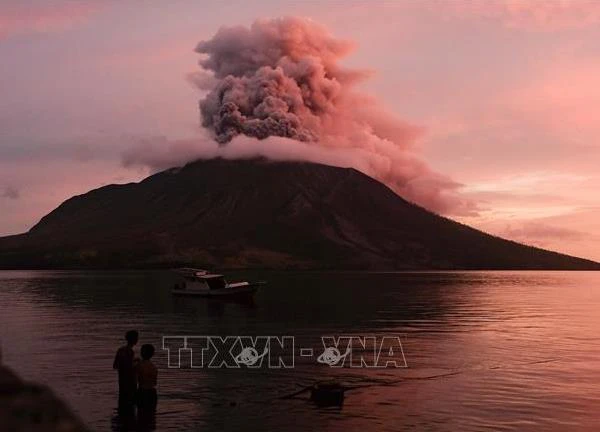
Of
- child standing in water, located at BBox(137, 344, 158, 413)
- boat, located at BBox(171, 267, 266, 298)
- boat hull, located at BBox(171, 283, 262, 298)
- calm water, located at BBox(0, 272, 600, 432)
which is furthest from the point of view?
boat, located at BBox(171, 267, 266, 298)

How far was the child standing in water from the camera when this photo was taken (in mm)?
26078

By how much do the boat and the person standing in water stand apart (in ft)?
258

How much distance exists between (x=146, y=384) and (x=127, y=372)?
86cm

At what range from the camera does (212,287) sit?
112812mm

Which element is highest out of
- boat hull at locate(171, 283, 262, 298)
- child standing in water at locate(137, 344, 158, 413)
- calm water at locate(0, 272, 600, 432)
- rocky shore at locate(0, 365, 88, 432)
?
rocky shore at locate(0, 365, 88, 432)

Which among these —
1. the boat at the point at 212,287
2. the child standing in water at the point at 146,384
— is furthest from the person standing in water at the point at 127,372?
the boat at the point at 212,287

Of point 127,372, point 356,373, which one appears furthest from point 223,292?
point 127,372

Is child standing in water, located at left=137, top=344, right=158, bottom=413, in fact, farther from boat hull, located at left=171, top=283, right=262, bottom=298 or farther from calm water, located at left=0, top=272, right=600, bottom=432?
boat hull, located at left=171, top=283, right=262, bottom=298

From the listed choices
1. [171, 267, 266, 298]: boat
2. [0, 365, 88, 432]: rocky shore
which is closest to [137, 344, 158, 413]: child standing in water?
[0, 365, 88, 432]: rocky shore

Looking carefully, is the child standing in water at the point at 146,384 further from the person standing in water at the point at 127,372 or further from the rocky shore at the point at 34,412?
the rocky shore at the point at 34,412

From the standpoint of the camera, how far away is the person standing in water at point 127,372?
25.8 meters

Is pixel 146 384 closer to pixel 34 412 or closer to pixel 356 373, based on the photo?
pixel 356 373

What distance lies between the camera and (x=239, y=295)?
106 meters

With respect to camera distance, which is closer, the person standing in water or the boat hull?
the person standing in water
